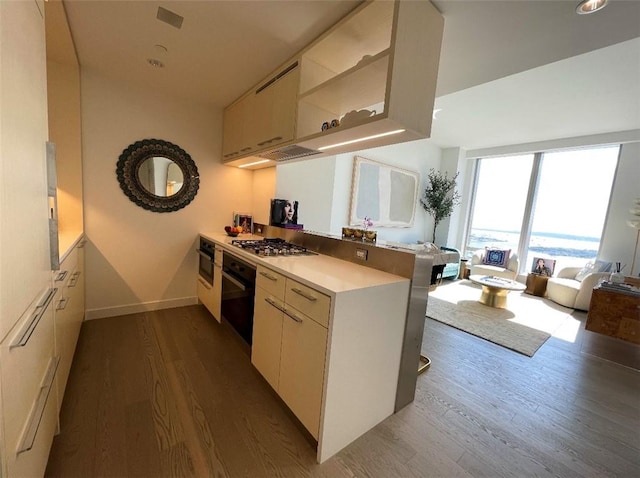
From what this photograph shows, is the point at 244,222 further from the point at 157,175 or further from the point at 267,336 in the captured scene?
the point at 267,336

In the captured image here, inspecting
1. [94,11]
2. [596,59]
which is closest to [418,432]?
[94,11]

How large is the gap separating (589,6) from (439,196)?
4.49 m

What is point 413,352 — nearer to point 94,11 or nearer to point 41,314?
point 41,314

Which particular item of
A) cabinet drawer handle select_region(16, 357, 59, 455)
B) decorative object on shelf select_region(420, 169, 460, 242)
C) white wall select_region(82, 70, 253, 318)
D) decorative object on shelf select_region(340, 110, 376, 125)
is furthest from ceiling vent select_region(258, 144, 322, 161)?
decorative object on shelf select_region(420, 169, 460, 242)

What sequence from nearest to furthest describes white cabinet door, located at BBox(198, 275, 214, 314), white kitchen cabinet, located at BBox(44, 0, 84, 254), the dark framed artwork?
white kitchen cabinet, located at BBox(44, 0, 84, 254)
white cabinet door, located at BBox(198, 275, 214, 314)
the dark framed artwork

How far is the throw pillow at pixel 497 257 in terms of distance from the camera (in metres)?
5.11

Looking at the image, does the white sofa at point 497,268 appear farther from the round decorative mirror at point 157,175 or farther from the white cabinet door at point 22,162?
the white cabinet door at point 22,162

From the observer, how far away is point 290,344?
1.54m

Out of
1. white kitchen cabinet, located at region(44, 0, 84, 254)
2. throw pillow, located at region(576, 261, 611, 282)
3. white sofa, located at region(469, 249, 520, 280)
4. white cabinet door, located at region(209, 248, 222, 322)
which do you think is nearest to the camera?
white kitchen cabinet, located at region(44, 0, 84, 254)

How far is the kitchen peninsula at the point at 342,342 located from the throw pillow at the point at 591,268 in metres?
4.52

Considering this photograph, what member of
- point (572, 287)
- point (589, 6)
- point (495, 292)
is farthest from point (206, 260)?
point (572, 287)

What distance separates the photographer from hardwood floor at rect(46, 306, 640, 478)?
1.37 meters

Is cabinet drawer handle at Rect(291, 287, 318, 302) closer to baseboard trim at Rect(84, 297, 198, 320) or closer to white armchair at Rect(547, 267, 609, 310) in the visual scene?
baseboard trim at Rect(84, 297, 198, 320)

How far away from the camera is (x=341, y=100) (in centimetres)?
192
